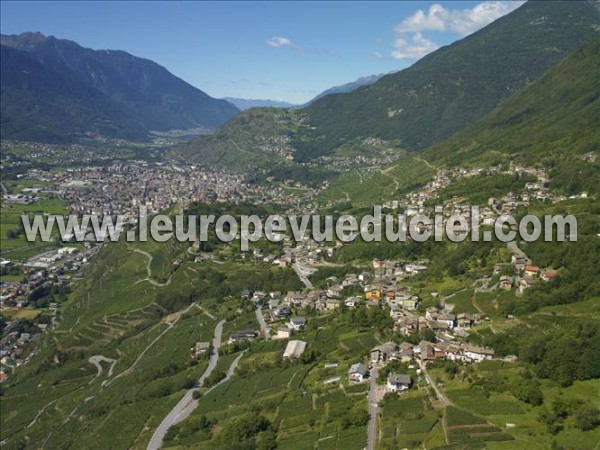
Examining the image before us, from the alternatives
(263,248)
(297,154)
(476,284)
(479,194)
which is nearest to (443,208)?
(479,194)

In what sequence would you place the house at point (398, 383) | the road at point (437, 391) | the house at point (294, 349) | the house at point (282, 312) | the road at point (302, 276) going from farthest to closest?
the road at point (302, 276) → the house at point (282, 312) → the house at point (294, 349) → the house at point (398, 383) → the road at point (437, 391)

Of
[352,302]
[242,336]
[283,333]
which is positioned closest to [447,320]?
[352,302]

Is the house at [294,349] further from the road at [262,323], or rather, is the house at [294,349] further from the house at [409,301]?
the house at [409,301]

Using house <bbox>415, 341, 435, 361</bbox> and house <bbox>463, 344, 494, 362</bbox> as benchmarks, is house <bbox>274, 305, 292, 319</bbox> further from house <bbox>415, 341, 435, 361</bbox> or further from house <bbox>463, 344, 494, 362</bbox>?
house <bbox>463, 344, 494, 362</bbox>

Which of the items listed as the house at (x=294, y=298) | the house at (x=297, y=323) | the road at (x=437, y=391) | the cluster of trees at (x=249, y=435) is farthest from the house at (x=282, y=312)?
the cluster of trees at (x=249, y=435)

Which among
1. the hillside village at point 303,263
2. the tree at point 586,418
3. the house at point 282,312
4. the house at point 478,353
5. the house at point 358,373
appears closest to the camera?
the tree at point 586,418

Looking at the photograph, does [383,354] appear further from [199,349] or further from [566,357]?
[199,349]

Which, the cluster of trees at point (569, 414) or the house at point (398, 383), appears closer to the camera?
the cluster of trees at point (569, 414)
